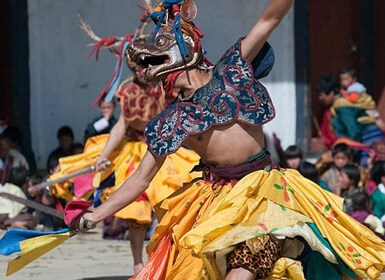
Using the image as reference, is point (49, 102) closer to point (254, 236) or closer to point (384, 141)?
point (384, 141)

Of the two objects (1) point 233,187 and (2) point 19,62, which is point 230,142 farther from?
Result: (2) point 19,62

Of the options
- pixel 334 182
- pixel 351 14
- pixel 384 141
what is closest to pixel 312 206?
pixel 334 182

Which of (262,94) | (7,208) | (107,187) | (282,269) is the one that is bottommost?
(7,208)

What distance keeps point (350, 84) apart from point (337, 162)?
1048mm

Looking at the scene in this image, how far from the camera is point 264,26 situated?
5.95m

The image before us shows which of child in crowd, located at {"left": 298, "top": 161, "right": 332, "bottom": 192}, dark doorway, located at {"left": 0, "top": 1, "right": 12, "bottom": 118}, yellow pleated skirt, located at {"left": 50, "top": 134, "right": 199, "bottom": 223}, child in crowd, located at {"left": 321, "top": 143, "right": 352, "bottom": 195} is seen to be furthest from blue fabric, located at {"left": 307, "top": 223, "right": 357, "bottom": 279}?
dark doorway, located at {"left": 0, "top": 1, "right": 12, "bottom": 118}

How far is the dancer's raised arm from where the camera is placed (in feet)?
19.4

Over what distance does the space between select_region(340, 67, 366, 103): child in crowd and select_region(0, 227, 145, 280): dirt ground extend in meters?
2.56

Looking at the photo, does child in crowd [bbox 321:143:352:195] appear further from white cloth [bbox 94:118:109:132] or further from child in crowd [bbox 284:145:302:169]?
white cloth [bbox 94:118:109:132]

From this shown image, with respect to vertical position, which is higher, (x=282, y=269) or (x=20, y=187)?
(x=282, y=269)

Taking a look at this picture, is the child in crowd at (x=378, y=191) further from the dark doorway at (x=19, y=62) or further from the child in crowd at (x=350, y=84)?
the dark doorway at (x=19, y=62)

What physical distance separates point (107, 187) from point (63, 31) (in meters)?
2.78

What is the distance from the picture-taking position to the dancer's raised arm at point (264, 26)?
5902mm

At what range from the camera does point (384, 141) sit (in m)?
11.8
